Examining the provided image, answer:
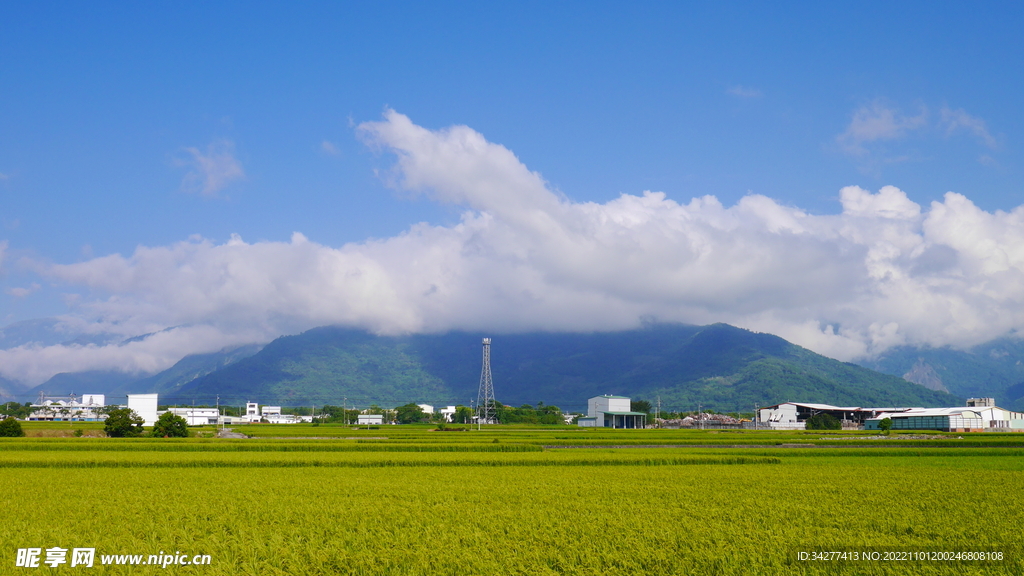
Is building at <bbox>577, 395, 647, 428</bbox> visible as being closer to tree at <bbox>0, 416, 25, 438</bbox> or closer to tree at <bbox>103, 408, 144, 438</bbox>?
tree at <bbox>103, 408, 144, 438</bbox>

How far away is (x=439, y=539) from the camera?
12820 mm

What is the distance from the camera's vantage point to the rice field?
1118 centimetres

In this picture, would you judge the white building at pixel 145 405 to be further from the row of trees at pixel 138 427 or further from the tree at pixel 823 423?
the tree at pixel 823 423

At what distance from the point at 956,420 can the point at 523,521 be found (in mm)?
125521

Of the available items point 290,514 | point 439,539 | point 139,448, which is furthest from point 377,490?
point 139,448

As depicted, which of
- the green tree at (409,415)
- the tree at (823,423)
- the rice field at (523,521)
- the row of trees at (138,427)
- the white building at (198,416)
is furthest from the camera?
the green tree at (409,415)

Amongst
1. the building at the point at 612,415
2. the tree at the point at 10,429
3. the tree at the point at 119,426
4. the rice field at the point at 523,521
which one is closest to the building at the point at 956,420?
the building at the point at 612,415

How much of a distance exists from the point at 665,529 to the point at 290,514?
347 inches

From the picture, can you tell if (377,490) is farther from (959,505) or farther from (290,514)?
(959,505)

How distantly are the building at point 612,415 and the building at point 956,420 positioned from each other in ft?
143

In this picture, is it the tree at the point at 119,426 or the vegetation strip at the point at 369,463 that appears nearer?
the vegetation strip at the point at 369,463

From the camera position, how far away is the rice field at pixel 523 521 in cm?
1118

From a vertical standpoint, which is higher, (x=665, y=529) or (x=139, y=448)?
(x=665, y=529)

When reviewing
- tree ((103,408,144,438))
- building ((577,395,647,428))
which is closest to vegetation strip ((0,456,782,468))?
tree ((103,408,144,438))
